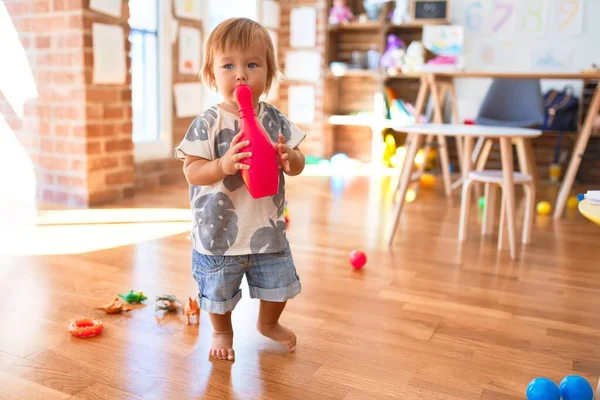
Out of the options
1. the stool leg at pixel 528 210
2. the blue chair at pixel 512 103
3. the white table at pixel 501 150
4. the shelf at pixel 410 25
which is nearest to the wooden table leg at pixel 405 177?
the white table at pixel 501 150

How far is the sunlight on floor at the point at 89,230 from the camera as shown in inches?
83.9

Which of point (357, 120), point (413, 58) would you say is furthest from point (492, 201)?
point (357, 120)

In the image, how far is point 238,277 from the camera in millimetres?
1278

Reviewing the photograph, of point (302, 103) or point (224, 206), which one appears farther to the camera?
point (302, 103)

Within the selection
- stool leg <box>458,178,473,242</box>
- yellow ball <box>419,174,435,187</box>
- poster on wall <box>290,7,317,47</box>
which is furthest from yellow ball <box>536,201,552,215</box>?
poster on wall <box>290,7,317,47</box>

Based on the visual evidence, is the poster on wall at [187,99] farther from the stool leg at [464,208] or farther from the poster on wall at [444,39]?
the stool leg at [464,208]

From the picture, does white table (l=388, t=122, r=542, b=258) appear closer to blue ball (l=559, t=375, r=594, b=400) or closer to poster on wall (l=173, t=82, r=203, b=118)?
blue ball (l=559, t=375, r=594, b=400)

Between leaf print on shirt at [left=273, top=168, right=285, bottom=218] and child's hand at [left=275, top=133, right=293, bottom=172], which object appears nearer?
child's hand at [left=275, top=133, right=293, bottom=172]

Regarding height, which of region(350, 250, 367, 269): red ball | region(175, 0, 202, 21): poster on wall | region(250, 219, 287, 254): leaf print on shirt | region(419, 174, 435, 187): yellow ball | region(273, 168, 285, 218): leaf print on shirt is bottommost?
region(350, 250, 367, 269): red ball

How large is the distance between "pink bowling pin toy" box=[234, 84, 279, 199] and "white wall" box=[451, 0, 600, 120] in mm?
3746

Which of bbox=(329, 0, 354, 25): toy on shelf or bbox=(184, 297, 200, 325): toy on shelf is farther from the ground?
bbox=(329, 0, 354, 25): toy on shelf

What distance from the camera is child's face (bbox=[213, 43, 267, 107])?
1150mm

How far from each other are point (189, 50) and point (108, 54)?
859 millimetres

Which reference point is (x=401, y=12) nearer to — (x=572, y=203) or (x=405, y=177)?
(x=572, y=203)
